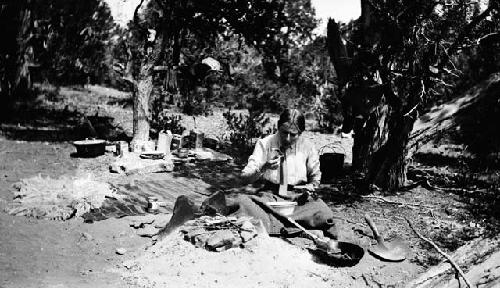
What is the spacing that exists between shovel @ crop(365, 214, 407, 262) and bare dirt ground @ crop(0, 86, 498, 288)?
0.30 feet

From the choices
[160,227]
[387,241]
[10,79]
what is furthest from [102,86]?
[387,241]

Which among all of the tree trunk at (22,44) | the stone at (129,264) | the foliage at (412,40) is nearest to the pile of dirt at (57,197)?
the stone at (129,264)

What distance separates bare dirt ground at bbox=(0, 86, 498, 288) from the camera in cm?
421

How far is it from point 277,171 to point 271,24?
6424 mm

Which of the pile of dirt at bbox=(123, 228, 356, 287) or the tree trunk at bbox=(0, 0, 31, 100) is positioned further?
the tree trunk at bbox=(0, 0, 31, 100)

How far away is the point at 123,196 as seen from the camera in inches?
264

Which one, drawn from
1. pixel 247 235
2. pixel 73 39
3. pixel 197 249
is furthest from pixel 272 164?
pixel 73 39

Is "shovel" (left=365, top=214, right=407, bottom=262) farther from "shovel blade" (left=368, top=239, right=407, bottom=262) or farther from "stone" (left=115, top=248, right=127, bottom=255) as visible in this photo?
"stone" (left=115, top=248, right=127, bottom=255)

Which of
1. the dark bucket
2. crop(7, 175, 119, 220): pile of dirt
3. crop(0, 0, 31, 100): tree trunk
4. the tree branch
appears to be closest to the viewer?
crop(7, 175, 119, 220): pile of dirt

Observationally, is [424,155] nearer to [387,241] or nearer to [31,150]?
[387,241]

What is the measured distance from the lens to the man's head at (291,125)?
5.04 metres

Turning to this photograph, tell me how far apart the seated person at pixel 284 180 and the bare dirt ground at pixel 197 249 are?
0.32 meters

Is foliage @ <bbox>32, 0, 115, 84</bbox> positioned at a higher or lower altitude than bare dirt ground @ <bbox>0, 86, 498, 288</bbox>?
higher

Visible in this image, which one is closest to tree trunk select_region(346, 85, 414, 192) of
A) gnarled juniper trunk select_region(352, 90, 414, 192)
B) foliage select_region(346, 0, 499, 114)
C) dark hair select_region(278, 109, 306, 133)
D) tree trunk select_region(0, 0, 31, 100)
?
gnarled juniper trunk select_region(352, 90, 414, 192)
